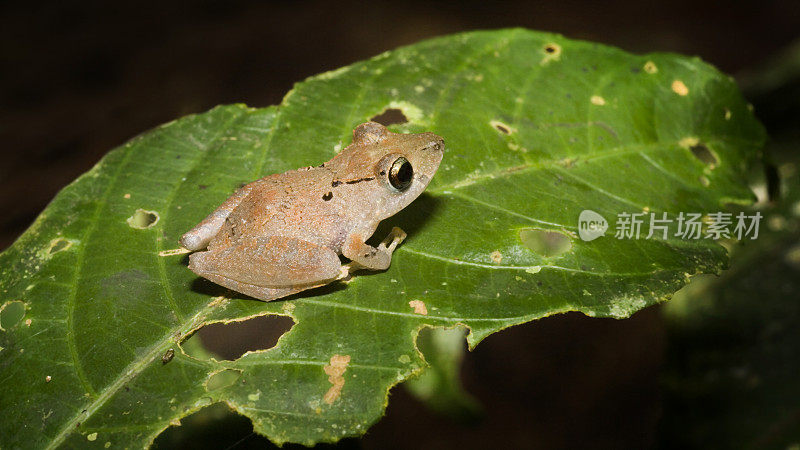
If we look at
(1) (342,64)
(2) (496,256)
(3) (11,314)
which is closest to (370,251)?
(2) (496,256)

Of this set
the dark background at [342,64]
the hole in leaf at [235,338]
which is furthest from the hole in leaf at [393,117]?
the dark background at [342,64]

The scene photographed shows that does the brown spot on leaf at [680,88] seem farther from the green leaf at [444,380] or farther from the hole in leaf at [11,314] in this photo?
the hole in leaf at [11,314]

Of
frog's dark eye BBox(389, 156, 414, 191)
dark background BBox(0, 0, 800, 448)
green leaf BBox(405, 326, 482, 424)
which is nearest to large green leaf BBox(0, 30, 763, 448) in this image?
frog's dark eye BBox(389, 156, 414, 191)

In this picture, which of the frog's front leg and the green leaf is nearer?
the frog's front leg

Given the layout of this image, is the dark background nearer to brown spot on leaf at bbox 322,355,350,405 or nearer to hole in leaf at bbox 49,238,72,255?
brown spot on leaf at bbox 322,355,350,405

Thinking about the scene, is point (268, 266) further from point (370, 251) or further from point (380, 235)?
point (380, 235)

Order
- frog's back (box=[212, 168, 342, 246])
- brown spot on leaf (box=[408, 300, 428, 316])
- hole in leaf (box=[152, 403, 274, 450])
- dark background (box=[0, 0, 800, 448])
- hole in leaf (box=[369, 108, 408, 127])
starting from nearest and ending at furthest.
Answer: hole in leaf (box=[152, 403, 274, 450]) → brown spot on leaf (box=[408, 300, 428, 316]) → frog's back (box=[212, 168, 342, 246]) → hole in leaf (box=[369, 108, 408, 127]) → dark background (box=[0, 0, 800, 448])
